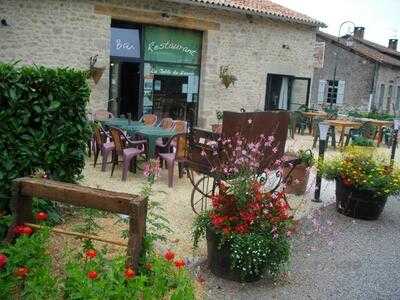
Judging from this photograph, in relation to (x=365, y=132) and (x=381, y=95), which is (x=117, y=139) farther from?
(x=381, y=95)

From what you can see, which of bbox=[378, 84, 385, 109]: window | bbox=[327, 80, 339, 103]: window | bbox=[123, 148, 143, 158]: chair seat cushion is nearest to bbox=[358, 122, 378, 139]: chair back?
bbox=[123, 148, 143, 158]: chair seat cushion

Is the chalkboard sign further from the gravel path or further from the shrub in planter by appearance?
the shrub in planter

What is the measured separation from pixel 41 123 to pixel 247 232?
2.42 m

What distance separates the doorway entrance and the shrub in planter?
29.7 ft

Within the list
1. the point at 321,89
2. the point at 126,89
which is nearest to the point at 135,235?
the point at 126,89

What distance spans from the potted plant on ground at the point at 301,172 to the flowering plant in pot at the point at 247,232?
2.81 metres

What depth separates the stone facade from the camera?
80.8 ft

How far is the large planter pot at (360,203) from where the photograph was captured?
6387mm

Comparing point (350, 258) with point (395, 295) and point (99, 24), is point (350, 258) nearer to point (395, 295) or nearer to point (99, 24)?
point (395, 295)

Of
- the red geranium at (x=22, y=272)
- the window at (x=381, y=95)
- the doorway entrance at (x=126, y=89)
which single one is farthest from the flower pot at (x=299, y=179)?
the window at (x=381, y=95)

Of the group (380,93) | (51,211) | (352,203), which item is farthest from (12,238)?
(380,93)

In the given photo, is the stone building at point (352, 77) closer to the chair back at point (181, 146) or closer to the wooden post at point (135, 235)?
the chair back at point (181, 146)

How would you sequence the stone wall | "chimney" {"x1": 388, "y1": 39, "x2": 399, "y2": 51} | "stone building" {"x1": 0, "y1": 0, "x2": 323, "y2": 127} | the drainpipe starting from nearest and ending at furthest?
"stone building" {"x1": 0, "y1": 0, "x2": 323, "y2": 127} → the drainpipe → the stone wall → "chimney" {"x1": 388, "y1": 39, "x2": 399, "y2": 51}

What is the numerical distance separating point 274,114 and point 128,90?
7.69 m
